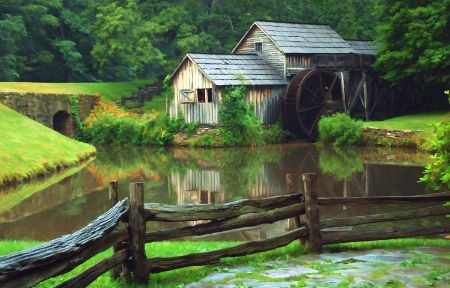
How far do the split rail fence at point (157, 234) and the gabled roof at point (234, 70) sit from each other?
1132 inches

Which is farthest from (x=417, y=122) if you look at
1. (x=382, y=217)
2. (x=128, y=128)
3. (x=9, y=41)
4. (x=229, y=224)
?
(x=229, y=224)

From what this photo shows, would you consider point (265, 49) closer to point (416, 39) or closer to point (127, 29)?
point (416, 39)

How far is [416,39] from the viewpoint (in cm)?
3622

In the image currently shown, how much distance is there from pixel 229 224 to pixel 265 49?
114 feet

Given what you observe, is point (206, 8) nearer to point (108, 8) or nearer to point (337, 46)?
point (108, 8)

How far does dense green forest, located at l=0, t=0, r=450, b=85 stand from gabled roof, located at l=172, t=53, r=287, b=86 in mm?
9831

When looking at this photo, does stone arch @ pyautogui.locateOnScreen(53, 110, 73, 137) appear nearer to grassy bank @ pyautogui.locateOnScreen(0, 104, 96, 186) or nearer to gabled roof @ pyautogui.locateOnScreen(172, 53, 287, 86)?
gabled roof @ pyautogui.locateOnScreen(172, 53, 287, 86)

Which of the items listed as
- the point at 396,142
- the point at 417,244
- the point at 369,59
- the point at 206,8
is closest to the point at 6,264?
the point at 417,244

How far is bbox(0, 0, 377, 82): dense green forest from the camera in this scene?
51.4 metres

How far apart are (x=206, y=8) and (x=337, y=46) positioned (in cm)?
1603

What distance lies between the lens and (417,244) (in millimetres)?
11086

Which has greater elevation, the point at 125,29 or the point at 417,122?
the point at 125,29

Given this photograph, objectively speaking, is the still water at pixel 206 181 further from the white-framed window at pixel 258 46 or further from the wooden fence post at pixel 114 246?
the white-framed window at pixel 258 46

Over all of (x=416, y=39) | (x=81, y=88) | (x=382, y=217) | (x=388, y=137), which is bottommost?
(x=382, y=217)
